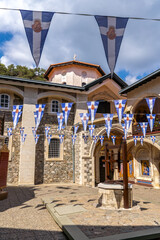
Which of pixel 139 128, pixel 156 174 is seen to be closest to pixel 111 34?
pixel 139 128

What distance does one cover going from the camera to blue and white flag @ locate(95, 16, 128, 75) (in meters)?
5.55

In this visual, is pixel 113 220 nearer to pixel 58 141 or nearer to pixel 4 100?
pixel 58 141

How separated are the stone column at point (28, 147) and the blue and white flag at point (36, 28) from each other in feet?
34.6

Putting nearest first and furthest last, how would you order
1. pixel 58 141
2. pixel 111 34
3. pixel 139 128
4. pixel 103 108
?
pixel 111 34
pixel 139 128
pixel 58 141
pixel 103 108

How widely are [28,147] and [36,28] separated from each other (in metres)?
11.1

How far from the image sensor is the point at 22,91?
1569 cm

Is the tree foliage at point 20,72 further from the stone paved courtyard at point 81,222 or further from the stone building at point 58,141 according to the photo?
the stone paved courtyard at point 81,222

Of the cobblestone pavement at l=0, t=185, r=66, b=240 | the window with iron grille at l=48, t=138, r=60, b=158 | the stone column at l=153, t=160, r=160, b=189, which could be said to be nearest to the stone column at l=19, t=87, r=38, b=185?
the window with iron grille at l=48, t=138, r=60, b=158

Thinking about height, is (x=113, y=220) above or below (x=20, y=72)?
below

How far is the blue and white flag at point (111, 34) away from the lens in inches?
219

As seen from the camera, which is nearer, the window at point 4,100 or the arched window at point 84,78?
the window at point 4,100

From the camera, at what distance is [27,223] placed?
593 cm

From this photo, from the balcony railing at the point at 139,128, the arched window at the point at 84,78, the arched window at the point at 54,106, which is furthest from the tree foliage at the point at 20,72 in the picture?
the balcony railing at the point at 139,128

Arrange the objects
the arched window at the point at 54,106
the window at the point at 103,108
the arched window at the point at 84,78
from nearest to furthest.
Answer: the arched window at the point at 54,106 → the window at the point at 103,108 → the arched window at the point at 84,78
